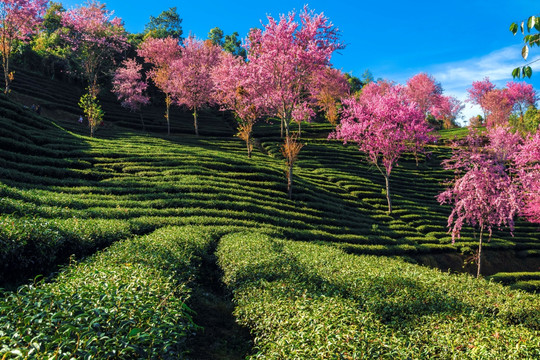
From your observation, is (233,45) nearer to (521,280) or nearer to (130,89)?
(130,89)

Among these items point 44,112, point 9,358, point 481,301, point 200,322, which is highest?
point 44,112

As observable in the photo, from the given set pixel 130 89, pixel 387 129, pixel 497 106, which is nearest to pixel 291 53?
pixel 387 129

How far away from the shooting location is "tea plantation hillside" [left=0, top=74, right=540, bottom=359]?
5602mm

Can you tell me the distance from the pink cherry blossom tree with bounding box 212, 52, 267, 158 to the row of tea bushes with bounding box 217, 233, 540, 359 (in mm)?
22652

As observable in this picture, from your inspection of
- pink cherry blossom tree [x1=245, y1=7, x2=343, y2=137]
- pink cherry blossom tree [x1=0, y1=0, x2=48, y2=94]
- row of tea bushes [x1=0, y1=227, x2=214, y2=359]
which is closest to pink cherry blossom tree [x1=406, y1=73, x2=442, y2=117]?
pink cherry blossom tree [x1=245, y1=7, x2=343, y2=137]

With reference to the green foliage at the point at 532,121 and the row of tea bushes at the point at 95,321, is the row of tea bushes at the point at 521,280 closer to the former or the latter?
the row of tea bushes at the point at 95,321

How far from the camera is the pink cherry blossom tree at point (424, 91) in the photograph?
87.3 m

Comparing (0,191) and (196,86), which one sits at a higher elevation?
(196,86)

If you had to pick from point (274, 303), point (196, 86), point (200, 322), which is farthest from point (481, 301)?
point (196, 86)

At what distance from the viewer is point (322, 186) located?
116ft

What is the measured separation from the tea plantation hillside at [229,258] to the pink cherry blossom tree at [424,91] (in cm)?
5340

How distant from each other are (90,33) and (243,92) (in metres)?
33.4

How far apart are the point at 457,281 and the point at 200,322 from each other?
9.68m

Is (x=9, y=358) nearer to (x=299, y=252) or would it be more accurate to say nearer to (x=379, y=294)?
(x=379, y=294)
